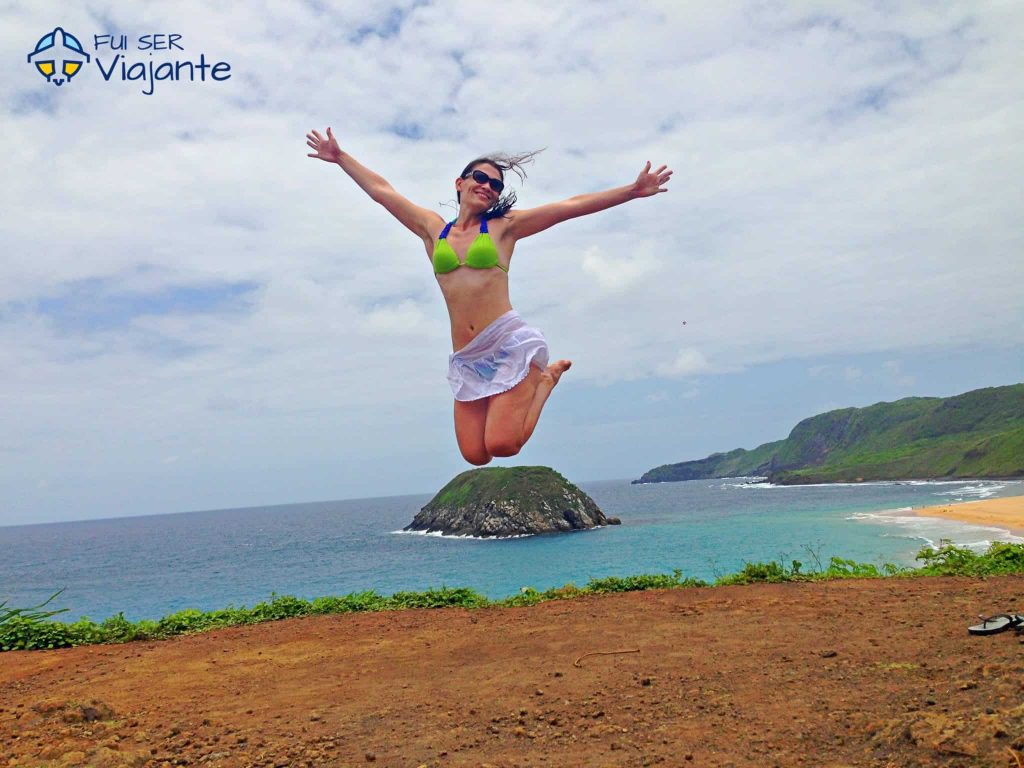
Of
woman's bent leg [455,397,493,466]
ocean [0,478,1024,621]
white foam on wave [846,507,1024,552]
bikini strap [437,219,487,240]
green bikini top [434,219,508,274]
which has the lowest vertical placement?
ocean [0,478,1024,621]

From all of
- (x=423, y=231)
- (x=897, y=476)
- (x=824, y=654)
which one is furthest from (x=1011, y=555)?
(x=897, y=476)

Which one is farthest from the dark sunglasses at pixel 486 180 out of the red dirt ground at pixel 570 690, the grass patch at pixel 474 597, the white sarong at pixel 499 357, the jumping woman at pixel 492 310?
the grass patch at pixel 474 597

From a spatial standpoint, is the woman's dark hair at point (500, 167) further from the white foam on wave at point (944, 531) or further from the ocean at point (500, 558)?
the white foam on wave at point (944, 531)

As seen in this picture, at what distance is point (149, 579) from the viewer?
5569 cm

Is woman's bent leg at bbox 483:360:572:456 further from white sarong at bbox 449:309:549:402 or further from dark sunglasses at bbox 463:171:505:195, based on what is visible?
dark sunglasses at bbox 463:171:505:195

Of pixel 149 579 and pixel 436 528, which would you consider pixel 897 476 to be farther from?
pixel 149 579

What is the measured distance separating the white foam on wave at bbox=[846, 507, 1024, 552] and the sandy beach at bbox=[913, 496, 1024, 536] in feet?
2.19

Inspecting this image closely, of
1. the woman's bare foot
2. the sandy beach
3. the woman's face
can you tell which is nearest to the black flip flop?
the woman's bare foot

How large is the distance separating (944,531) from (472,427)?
3921 cm

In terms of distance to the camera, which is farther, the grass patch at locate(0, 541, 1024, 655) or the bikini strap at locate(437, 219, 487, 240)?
the grass patch at locate(0, 541, 1024, 655)

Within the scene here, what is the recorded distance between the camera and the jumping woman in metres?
4.64

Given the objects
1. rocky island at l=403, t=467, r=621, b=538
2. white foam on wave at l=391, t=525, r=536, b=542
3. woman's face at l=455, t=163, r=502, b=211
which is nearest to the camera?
woman's face at l=455, t=163, r=502, b=211

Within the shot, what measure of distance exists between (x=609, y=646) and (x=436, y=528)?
56.2 metres

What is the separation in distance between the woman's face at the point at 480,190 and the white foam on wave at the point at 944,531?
2754cm
